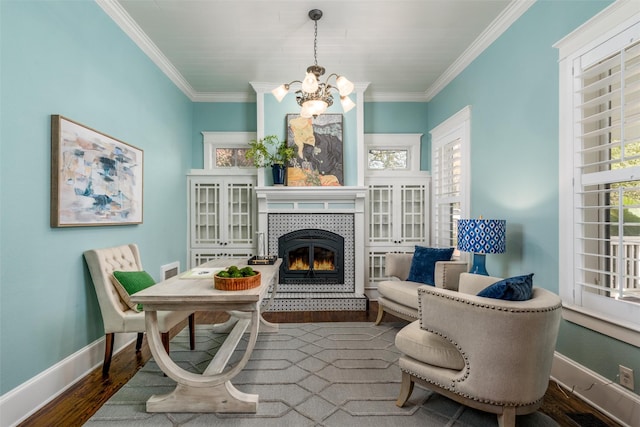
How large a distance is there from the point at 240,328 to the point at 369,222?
2543 mm

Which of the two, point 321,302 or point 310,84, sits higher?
point 310,84

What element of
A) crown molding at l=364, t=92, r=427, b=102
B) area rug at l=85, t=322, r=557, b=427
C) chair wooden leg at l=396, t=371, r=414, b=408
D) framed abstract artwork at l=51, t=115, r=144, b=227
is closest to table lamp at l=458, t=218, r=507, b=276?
area rug at l=85, t=322, r=557, b=427

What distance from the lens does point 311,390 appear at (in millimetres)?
2146

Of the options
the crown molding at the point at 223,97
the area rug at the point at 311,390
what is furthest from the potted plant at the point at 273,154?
the area rug at the point at 311,390

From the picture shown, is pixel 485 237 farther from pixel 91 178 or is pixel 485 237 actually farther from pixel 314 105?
pixel 91 178

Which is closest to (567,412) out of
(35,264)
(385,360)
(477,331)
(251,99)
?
(477,331)

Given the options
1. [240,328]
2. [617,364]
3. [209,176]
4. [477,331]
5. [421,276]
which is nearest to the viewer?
[477,331]

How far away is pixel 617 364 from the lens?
189cm

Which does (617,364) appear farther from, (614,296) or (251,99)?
(251,99)

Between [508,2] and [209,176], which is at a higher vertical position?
[508,2]

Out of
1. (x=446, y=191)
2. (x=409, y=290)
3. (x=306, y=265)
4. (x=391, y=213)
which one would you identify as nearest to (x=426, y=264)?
(x=409, y=290)

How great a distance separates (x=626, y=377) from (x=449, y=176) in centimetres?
268

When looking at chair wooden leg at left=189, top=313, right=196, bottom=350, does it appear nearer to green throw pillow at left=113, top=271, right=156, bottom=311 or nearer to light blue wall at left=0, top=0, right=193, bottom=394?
green throw pillow at left=113, top=271, right=156, bottom=311

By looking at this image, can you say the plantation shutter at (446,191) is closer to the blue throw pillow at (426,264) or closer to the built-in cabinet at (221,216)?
the blue throw pillow at (426,264)
